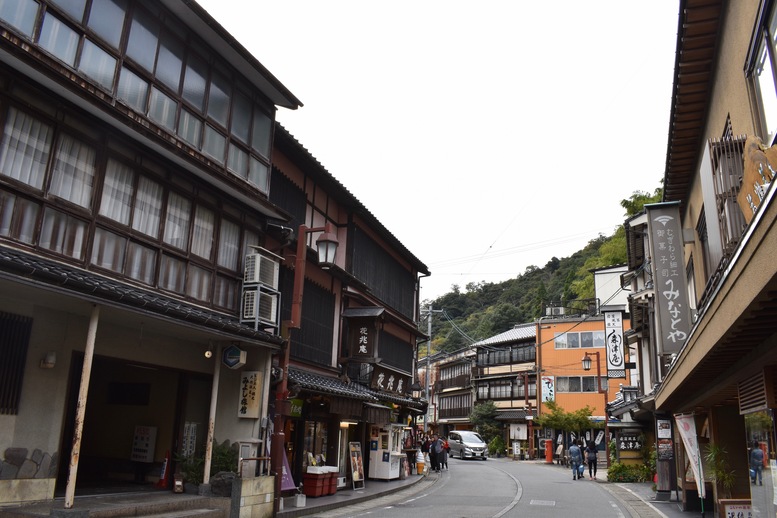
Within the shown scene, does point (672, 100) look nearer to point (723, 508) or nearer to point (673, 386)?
point (673, 386)

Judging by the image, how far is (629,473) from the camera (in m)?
29.6

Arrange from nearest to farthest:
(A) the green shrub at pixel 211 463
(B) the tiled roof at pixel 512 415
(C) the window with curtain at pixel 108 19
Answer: (C) the window with curtain at pixel 108 19 < (A) the green shrub at pixel 211 463 < (B) the tiled roof at pixel 512 415

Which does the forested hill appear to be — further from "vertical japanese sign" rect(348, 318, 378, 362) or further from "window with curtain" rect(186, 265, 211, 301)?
"window with curtain" rect(186, 265, 211, 301)

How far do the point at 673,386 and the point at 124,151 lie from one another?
12.9m

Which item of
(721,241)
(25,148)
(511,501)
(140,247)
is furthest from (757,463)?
(25,148)

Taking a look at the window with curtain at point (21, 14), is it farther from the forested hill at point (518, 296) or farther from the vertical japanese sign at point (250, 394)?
the forested hill at point (518, 296)

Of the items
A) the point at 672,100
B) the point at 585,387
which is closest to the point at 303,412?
the point at 672,100

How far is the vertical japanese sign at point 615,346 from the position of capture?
32.8 m

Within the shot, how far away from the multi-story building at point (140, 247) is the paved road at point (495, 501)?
342cm

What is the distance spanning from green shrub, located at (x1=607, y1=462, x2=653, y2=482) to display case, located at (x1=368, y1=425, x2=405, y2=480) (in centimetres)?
1111

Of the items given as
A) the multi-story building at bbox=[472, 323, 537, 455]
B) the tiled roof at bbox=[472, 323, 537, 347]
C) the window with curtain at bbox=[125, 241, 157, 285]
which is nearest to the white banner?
the window with curtain at bbox=[125, 241, 157, 285]

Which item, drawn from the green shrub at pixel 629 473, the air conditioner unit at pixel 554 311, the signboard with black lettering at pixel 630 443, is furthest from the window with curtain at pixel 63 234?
the air conditioner unit at pixel 554 311

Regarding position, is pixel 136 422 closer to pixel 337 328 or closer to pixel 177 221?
pixel 177 221

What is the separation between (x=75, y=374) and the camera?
42.4ft
